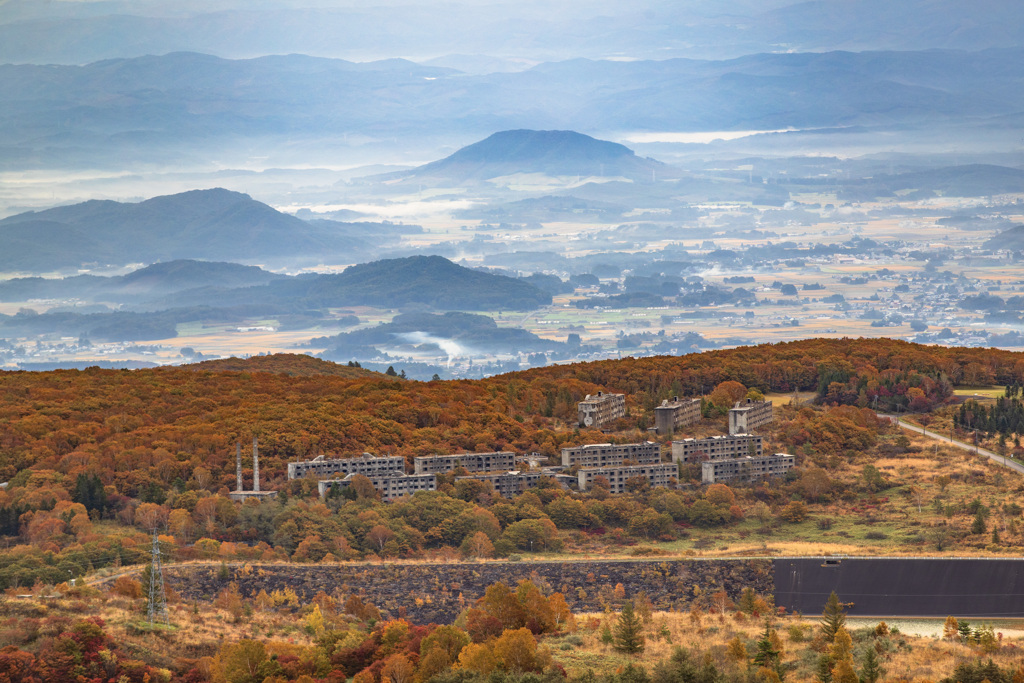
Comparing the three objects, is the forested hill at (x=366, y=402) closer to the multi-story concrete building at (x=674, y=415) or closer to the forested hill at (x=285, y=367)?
the multi-story concrete building at (x=674, y=415)

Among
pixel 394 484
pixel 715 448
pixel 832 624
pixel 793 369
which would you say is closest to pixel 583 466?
pixel 715 448

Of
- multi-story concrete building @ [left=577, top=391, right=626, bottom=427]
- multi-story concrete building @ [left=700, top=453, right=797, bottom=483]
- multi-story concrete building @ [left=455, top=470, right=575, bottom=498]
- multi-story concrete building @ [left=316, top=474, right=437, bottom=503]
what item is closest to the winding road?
multi-story concrete building @ [left=700, top=453, right=797, bottom=483]

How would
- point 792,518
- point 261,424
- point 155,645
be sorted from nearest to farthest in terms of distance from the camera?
point 155,645 < point 792,518 < point 261,424

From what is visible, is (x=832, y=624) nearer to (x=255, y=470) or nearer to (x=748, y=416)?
(x=255, y=470)

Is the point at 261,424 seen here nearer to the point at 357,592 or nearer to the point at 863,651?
the point at 357,592

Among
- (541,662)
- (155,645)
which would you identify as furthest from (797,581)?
(155,645)

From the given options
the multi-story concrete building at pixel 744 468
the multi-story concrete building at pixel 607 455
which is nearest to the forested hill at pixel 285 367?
the multi-story concrete building at pixel 607 455
